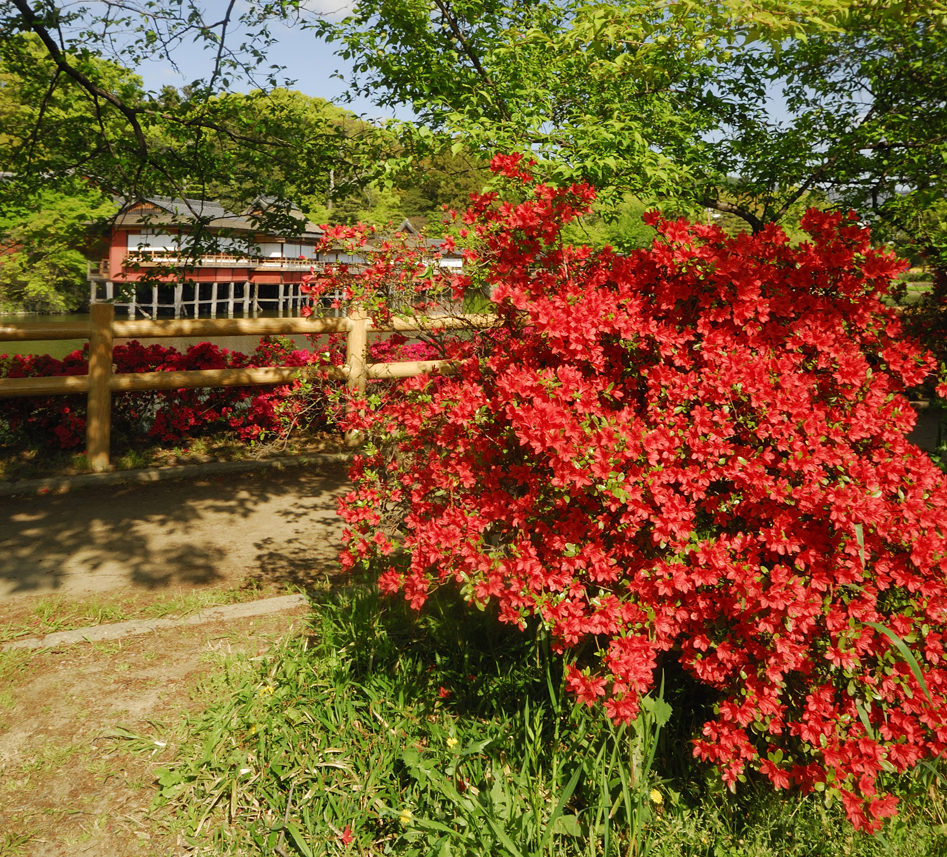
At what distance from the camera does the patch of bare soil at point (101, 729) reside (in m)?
2.58

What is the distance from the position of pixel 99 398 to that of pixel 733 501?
234 inches

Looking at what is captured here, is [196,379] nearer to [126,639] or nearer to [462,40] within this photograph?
[126,639]

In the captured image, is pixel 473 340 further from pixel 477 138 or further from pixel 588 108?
pixel 588 108

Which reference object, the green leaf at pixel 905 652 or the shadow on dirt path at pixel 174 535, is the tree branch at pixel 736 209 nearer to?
the shadow on dirt path at pixel 174 535

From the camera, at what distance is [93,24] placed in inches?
250

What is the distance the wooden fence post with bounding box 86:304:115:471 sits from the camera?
21.9ft

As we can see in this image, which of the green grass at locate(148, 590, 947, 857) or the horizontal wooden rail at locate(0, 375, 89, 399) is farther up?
the horizontal wooden rail at locate(0, 375, 89, 399)

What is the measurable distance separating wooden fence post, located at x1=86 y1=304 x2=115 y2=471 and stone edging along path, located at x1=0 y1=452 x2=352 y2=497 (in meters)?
0.22

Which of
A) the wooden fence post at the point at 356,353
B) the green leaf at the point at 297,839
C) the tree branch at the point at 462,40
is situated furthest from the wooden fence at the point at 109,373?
the green leaf at the point at 297,839

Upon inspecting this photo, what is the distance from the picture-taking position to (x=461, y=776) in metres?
2.70

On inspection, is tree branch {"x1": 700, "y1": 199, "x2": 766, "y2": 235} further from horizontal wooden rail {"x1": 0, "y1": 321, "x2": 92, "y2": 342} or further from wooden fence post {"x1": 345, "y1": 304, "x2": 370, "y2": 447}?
horizontal wooden rail {"x1": 0, "y1": 321, "x2": 92, "y2": 342}

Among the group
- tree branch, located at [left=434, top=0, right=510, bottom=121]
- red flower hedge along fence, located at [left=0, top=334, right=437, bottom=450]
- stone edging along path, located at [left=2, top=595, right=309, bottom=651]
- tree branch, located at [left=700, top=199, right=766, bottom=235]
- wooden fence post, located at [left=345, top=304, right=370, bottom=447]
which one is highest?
tree branch, located at [left=434, top=0, right=510, bottom=121]

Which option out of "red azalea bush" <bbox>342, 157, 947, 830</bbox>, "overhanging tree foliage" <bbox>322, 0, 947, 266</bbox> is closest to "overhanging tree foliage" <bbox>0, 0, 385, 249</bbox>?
"overhanging tree foliage" <bbox>322, 0, 947, 266</bbox>

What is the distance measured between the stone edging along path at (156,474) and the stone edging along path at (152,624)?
2.87m
